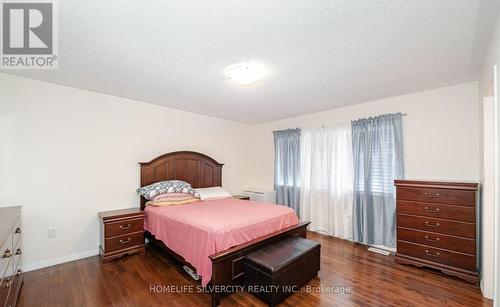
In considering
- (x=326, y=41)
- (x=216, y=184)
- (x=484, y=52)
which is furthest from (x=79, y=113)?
(x=484, y=52)

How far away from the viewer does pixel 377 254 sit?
10.5 feet

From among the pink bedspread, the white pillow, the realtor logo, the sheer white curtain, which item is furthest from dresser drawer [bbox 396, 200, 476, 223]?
the realtor logo

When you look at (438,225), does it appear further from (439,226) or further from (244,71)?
(244,71)

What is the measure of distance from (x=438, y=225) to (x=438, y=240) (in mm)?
182

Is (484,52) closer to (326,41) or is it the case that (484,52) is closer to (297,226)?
(326,41)

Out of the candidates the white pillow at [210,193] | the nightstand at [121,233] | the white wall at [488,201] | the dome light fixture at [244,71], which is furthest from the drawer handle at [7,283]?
the white wall at [488,201]

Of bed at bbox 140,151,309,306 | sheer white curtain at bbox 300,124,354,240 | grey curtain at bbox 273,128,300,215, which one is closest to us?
bed at bbox 140,151,309,306

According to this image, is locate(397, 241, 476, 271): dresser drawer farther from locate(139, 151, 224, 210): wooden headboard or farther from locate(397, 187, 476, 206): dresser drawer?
locate(139, 151, 224, 210): wooden headboard

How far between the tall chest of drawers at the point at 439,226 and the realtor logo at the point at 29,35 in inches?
160

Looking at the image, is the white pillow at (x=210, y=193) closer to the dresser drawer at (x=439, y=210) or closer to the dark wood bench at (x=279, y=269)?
the dark wood bench at (x=279, y=269)

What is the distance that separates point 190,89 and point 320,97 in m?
2.02

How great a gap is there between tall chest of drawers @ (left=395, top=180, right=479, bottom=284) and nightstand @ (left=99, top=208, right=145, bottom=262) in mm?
3717

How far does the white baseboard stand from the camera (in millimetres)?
2669

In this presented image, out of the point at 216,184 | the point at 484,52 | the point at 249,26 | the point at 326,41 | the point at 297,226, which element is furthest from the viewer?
the point at 216,184
